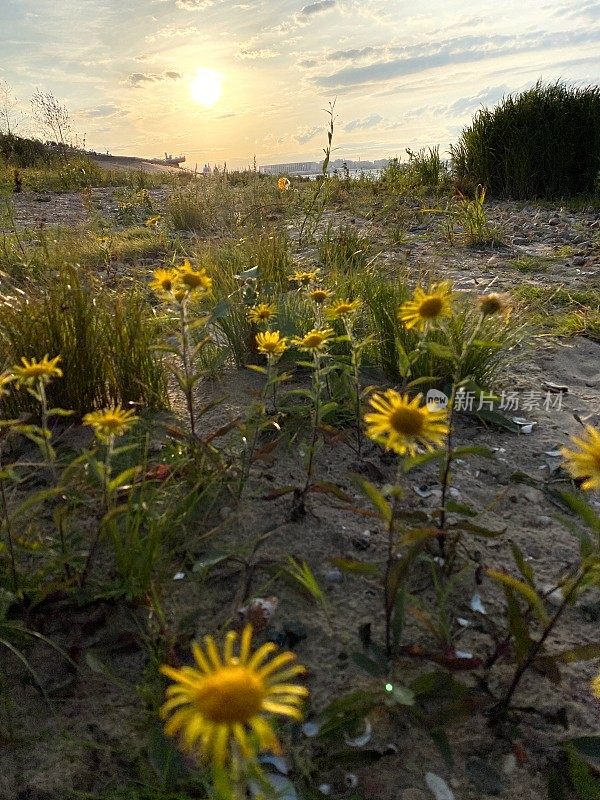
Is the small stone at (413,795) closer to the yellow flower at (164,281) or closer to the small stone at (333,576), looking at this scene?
the small stone at (333,576)

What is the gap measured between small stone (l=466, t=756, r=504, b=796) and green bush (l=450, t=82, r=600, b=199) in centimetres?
809

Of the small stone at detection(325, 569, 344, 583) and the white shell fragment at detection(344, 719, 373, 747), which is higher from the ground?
the small stone at detection(325, 569, 344, 583)

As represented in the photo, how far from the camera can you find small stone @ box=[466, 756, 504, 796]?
1132 millimetres

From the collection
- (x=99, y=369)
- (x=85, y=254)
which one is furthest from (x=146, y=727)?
(x=85, y=254)

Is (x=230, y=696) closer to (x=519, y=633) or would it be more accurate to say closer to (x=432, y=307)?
(x=519, y=633)

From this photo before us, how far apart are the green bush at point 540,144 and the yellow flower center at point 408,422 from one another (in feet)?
25.9

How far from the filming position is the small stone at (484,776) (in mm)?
1132

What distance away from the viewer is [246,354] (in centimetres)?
273

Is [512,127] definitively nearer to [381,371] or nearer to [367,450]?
[381,371]

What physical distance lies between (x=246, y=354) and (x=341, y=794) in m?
1.86

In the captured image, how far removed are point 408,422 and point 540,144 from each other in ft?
27.5

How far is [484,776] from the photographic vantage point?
115 cm

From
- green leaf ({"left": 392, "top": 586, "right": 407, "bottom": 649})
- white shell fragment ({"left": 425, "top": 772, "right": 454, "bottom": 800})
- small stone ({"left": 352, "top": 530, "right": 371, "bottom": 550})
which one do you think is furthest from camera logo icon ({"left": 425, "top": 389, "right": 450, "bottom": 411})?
white shell fragment ({"left": 425, "top": 772, "right": 454, "bottom": 800})

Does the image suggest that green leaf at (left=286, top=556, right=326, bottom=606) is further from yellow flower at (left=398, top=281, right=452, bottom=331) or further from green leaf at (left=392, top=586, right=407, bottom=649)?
yellow flower at (left=398, top=281, right=452, bottom=331)
